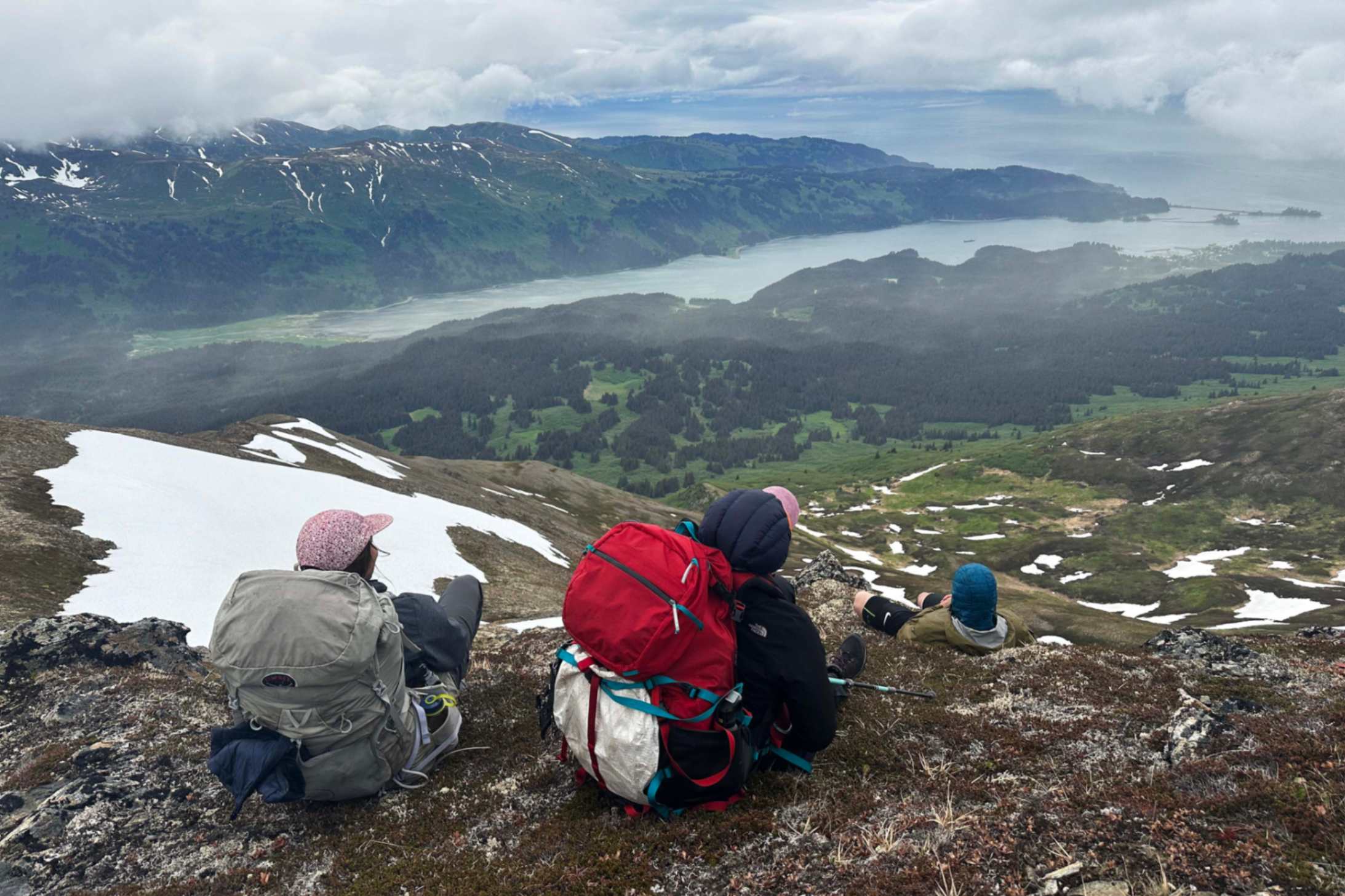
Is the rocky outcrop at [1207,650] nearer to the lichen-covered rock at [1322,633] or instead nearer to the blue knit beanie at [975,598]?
the lichen-covered rock at [1322,633]

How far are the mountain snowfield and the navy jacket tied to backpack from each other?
23.4 meters

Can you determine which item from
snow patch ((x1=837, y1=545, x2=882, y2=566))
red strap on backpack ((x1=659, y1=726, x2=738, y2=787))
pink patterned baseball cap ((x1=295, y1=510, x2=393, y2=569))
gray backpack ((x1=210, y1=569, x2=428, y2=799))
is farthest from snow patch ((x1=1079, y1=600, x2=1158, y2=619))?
pink patterned baseball cap ((x1=295, y1=510, x2=393, y2=569))

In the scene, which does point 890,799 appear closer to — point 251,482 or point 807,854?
point 807,854

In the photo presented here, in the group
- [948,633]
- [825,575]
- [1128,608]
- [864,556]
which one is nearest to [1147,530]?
[1128,608]

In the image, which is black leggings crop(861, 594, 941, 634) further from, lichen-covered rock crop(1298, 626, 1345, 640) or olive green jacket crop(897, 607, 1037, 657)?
lichen-covered rock crop(1298, 626, 1345, 640)

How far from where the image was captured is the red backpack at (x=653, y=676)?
24.9 feet

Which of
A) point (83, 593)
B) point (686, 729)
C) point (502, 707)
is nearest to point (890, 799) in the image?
point (686, 729)

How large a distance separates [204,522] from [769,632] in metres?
41.7

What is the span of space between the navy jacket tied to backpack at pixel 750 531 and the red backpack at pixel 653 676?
33 centimetres

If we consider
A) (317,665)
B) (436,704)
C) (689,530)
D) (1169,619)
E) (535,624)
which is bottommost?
(1169,619)

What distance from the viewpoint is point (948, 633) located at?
49.2 feet

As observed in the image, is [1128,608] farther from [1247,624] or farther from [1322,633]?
[1322,633]

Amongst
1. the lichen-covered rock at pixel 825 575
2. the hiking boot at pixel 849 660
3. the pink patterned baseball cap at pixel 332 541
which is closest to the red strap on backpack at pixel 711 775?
the hiking boot at pixel 849 660

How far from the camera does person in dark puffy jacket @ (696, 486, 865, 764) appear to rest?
324 inches
